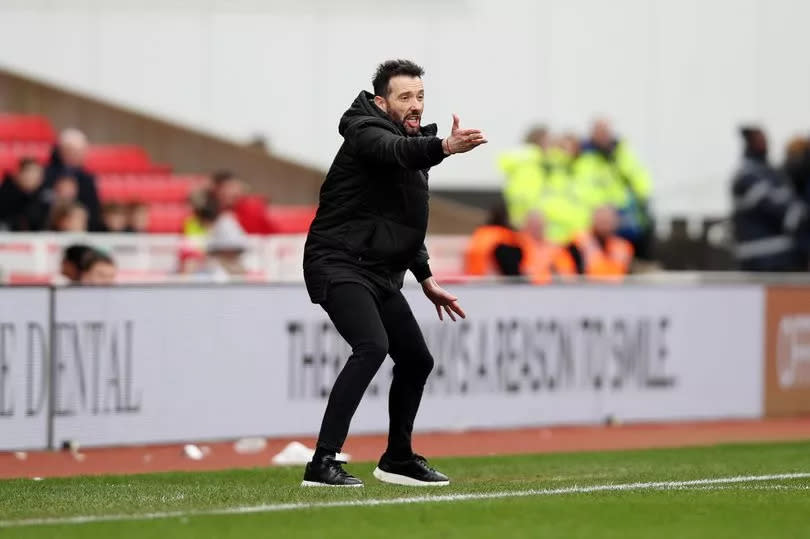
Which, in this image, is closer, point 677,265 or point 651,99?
point 677,265

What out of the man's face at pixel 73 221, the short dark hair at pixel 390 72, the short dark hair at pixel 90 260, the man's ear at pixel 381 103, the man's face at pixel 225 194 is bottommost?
the short dark hair at pixel 90 260

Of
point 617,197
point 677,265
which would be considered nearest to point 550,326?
point 617,197

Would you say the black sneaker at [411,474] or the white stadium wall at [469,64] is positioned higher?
the white stadium wall at [469,64]

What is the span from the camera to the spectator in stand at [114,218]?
1712 cm

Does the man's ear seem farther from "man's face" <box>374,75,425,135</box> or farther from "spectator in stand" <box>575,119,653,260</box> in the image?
"spectator in stand" <box>575,119,653,260</box>

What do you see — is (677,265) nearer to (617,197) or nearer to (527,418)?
(617,197)

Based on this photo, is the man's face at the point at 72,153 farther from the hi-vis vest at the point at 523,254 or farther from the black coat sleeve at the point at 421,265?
the black coat sleeve at the point at 421,265

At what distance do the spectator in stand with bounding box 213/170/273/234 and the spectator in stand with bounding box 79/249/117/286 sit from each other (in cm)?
278

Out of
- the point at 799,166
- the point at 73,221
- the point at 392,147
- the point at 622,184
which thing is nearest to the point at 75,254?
the point at 73,221

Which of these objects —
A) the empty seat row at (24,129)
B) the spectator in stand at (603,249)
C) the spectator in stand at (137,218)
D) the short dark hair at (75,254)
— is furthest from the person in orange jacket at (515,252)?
the empty seat row at (24,129)

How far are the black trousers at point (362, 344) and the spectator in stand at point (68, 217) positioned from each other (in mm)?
6725

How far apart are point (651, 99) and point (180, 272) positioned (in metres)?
10.8

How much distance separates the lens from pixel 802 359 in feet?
58.6

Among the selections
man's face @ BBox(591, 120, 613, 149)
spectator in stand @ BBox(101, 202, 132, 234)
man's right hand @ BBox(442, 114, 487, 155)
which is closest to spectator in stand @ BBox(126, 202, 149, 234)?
spectator in stand @ BBox(101, 202, 132, 234)
